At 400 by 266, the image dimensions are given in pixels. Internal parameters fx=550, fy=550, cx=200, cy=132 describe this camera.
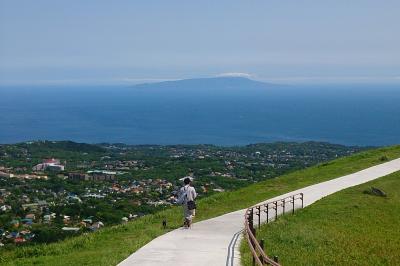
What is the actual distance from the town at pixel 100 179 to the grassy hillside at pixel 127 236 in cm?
516

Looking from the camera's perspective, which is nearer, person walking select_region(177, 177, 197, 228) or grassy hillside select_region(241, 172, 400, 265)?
grassy hillside select_region(241, 172, 400, 265)

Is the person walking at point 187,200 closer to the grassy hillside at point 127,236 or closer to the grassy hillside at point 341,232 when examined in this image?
the grassy hillside at point 127,236

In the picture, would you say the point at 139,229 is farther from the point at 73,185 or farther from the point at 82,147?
the point at 82,147

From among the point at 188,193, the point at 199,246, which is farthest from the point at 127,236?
the point at 199,246

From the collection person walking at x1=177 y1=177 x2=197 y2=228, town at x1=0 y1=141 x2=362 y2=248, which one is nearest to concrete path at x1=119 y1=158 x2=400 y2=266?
person walking at x1=177 y1=177 x2=197 y2=228

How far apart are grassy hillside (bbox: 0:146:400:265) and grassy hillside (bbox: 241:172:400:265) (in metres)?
2.35

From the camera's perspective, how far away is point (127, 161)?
76062 millimetres

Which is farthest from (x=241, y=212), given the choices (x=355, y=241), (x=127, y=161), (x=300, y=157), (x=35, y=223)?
(x=300, y=157)

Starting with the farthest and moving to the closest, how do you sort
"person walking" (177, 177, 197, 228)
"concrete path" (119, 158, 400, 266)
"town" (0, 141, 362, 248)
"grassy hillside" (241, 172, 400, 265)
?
"town" (0, 141, 362, 248), "person walking" (177, 177, 197, 228), "grassy hillside" (241, 172, 400, 265), "concrete path" (119, 158, 400, 266)

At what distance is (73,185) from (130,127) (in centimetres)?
14002

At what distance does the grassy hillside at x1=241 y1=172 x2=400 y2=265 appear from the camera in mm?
10492

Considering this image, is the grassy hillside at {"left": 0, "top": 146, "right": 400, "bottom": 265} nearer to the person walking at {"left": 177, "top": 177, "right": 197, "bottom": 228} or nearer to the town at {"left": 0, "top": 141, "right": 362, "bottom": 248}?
the person walking at {"left": 177, "top": 177, "right": 197, "bottom": 228}

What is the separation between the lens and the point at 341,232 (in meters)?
12.9

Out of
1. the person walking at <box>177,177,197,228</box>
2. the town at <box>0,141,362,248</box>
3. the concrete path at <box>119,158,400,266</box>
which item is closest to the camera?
the concrete path at <box>119,158,400,266</box>
